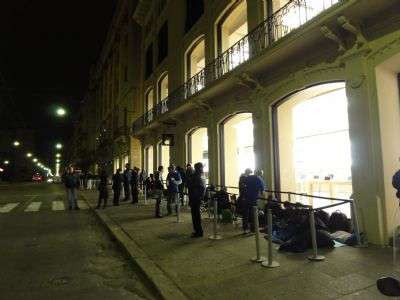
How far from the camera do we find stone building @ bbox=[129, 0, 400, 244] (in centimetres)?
785

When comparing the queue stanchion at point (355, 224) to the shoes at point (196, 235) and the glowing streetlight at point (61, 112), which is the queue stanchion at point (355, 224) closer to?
the shoes at point (196, 235)

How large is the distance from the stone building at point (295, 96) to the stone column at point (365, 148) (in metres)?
0.02

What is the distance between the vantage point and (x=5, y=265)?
6766 mm

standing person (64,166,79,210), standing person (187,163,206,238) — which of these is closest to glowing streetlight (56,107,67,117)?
standing person (64,166,79,210)

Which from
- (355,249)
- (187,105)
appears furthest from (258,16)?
(355,249)

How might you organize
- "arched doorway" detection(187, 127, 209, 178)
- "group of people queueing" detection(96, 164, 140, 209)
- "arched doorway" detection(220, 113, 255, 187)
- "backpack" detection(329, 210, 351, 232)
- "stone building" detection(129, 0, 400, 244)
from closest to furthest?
"stone building" detection(129, 0, 400, 244) < "backpack" detection(329, 210, 351, 232) < "arched doorway" detection(220, 113, 255, 187) < "group of people queueing" detection(96, 164, 140, 209) < "arched doorway" detection(187, 127, 209, 178)

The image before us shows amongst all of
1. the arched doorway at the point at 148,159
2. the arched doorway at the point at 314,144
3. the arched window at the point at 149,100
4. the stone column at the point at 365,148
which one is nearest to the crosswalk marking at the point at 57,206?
the arched doorway at the point at 148,159

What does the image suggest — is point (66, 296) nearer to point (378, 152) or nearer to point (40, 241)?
point (40, 241)

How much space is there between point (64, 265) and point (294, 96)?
7794 millimetres

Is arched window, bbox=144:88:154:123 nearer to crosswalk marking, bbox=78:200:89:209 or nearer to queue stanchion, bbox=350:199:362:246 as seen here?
crosswalk marking, bbox=78:200:89:209

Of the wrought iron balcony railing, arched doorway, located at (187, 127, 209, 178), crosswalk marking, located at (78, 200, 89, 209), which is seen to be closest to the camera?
the wrought iron balcony railing

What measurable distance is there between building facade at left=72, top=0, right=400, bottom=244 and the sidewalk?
6.73 feet

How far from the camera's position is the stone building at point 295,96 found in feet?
25.8

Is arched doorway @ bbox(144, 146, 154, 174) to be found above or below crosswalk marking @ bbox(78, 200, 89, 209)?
above
